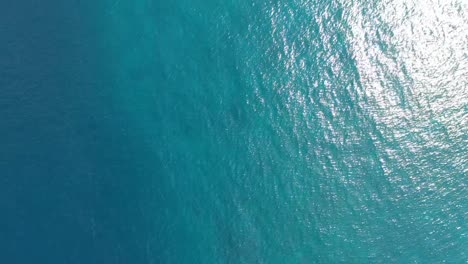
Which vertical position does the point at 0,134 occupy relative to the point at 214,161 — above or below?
above

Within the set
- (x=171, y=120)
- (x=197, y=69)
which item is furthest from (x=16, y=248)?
(x=197, y=69)

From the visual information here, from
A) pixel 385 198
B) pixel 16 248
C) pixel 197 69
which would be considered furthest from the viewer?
pixel 197 69

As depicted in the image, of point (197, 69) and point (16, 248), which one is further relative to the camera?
point (197, 69)

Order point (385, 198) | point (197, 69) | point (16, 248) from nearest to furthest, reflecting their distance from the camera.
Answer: point (16, 248) → point (385, 198) → point (197, 69)

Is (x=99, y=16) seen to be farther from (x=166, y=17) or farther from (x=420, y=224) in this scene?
(x=420, y=224)
